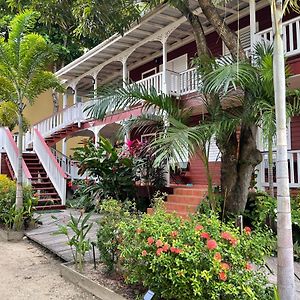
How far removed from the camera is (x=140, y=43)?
13.5 metres

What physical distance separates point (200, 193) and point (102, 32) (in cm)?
562

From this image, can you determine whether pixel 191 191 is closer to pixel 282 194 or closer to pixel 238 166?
pixel 238 166

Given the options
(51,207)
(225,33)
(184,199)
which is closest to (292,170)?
(184,199)

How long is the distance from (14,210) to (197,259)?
662 centimetres

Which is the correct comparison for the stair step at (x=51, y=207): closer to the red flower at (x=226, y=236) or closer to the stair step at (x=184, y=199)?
the stair step at (x=184, y=199)

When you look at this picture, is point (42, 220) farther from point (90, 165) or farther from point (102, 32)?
point (102, 32)

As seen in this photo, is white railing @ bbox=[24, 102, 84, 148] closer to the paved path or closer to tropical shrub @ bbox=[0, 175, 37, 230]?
the paved path

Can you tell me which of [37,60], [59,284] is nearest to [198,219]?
[59,284]

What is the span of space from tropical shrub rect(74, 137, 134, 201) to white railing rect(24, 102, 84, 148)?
6.11 meters

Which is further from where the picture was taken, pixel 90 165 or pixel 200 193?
pixel 90 165

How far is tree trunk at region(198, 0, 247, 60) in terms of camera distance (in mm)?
7127

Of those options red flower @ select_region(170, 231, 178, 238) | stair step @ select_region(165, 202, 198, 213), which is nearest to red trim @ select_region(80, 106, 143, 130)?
stair step @ select_region(165, 202, 198, 213)

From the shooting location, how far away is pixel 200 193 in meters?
8.97

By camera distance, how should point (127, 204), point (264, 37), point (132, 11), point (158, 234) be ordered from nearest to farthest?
point (158, 234) → point (127, 204) → point (264, 37) → point (132, 11)
